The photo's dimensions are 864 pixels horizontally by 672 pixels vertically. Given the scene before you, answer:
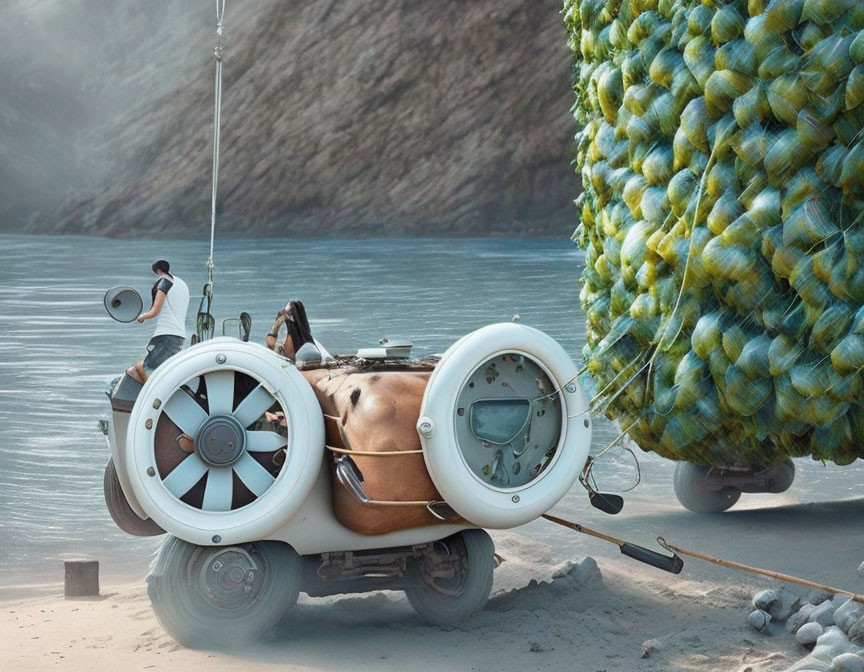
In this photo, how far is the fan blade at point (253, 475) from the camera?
7.22 meters

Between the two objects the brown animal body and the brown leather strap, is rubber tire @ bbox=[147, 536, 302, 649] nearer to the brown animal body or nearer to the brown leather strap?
the brown animal body

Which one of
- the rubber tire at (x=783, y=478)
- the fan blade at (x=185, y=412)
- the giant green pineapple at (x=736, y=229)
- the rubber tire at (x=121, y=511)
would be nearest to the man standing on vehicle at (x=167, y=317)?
the rubber tire at (x=121, y=511)

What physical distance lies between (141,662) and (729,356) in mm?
3274

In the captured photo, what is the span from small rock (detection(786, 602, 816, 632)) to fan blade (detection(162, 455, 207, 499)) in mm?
3078

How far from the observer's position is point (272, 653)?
23.7ft

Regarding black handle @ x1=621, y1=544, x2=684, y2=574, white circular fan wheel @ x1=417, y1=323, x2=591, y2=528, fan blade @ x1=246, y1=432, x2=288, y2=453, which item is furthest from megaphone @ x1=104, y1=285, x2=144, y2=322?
black handle @ x1=621, y1=544, x2=684, y2=574

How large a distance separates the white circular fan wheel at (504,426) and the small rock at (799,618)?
1343 mm

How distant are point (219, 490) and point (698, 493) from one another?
4.63m

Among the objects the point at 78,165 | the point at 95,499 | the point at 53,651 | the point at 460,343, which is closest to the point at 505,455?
the point at 460,343

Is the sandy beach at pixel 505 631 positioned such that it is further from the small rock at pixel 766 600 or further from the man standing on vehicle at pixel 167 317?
the man standing on vehicle at pixel 167 317

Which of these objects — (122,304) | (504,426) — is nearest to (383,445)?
(504,426)

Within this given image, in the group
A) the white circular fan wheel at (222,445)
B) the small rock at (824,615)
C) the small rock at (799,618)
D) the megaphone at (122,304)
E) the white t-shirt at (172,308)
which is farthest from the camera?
the white t-shirt at (172,308)

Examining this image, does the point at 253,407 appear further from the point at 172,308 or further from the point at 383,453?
the point at 172,308

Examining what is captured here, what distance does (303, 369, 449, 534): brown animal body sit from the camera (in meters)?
7.05
